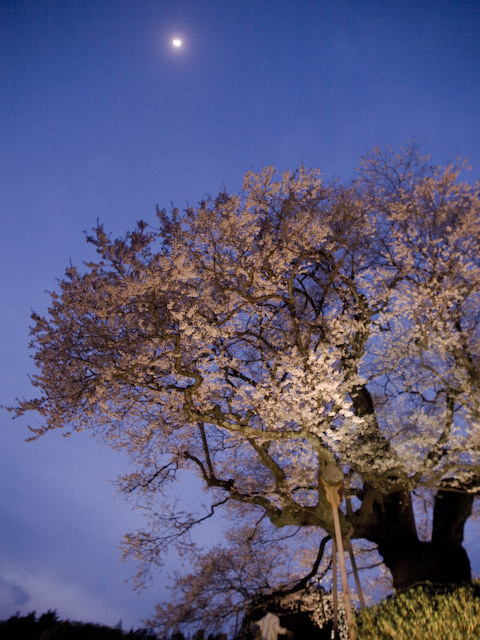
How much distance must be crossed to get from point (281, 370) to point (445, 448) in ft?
19.5

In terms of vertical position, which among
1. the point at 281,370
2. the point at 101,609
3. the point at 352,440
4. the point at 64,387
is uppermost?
the point at 281,370

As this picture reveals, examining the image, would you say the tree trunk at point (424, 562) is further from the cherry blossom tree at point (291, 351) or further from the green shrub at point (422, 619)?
the green shrub at point (422, 619)

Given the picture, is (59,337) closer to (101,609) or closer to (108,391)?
(108,391)

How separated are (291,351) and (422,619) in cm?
639

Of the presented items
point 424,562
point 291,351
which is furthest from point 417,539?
point 291,351

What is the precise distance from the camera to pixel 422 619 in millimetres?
4594

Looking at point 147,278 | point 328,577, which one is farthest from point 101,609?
point 147,278

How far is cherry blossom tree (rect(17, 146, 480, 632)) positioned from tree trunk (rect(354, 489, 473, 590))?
0.16 feet

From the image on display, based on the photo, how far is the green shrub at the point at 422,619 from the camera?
4.32 meters

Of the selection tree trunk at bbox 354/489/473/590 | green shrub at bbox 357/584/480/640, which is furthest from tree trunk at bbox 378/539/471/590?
green shrub at bbox 357/584/480/640

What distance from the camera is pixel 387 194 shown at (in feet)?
40.9

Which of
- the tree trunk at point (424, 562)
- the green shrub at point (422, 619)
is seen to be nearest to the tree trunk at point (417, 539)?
the tree trunk at point (424, 562)

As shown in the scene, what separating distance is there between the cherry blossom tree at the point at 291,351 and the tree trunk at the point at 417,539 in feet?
0.16

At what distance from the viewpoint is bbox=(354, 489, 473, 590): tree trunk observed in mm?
9688
